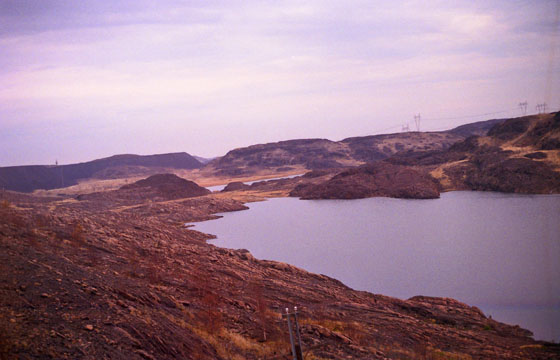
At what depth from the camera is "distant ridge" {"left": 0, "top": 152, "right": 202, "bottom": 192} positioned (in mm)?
56275

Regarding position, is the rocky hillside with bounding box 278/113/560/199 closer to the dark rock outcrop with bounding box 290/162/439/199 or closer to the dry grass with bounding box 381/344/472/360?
the dark rock outcrop with bounding box 290/162/439/199

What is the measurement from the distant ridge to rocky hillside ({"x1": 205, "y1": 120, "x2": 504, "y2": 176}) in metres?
23.9

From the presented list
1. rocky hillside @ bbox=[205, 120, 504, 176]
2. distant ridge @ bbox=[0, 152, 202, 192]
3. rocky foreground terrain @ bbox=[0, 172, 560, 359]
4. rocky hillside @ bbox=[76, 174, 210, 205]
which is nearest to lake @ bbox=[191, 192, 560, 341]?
rocky foreground terrain @ bbox=[0, 172, 560, 359]

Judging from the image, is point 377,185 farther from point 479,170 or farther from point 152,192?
point 152,192

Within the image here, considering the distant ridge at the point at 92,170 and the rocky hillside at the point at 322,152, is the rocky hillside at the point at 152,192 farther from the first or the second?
the rocky hillside at the point at 322,152

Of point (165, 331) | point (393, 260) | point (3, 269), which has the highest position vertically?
point (3, 269)

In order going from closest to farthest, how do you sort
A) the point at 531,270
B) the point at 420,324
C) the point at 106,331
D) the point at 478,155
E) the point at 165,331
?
the point at 106,331 → the point at 165,331 → the point at 420,324 → the point at 531,270 → the point at 478,155

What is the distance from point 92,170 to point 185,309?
128 m

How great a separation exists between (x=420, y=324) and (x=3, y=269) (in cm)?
1158

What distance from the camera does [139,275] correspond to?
48.3 feet

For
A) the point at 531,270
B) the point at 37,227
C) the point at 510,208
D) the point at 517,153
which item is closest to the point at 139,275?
the point at 37,227

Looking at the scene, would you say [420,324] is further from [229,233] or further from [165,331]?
[229,233]

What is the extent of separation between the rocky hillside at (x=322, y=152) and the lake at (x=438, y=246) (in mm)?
67826

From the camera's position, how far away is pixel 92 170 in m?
129
